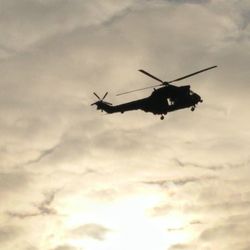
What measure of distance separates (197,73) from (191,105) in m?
5.40

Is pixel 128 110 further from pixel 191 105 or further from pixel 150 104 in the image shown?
pixel 191 105

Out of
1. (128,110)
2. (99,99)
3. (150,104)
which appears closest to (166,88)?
(150,104)

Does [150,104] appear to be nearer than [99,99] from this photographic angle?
Yes

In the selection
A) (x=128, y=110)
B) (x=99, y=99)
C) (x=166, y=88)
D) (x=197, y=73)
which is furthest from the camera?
(x=99, y=99)

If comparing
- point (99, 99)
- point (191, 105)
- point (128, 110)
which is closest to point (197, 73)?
point (191, 105)

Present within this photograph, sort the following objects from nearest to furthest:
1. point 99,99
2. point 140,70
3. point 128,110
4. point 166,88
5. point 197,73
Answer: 1. point 140,70
2. point 197,73
3. point 166,88
4. point 128,110
5. point 99,99

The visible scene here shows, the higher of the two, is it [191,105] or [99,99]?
[99,99]

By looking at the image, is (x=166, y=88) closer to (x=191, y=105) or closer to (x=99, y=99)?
(x=191, y=105)

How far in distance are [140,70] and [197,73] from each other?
29.2 feet

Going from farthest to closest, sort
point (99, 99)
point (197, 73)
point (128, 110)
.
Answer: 1. point (99, 99)
2. point (128, 110)
3. point (197, 73)

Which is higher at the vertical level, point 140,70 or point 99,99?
point 99,99

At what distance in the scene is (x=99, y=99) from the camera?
77.0 meters

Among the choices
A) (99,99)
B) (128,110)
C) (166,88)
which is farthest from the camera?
(99,99)

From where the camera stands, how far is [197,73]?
61.2m
